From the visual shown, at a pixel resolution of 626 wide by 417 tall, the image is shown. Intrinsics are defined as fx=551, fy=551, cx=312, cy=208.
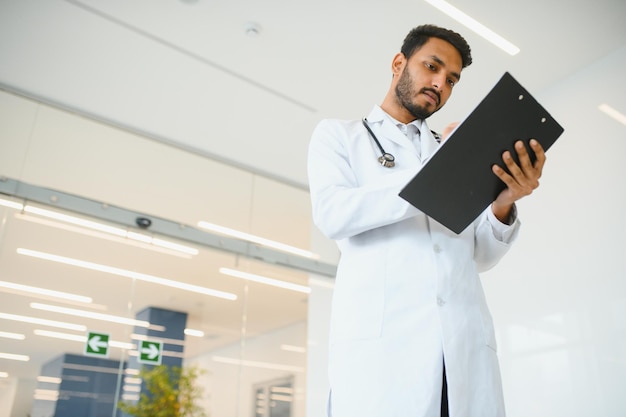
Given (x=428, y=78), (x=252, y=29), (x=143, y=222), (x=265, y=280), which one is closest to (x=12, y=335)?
(x=143, y=222)

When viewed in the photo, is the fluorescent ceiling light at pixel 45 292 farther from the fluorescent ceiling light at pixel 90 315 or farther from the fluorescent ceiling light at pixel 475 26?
→ the fluorescent ceiling light at pixel 475 26

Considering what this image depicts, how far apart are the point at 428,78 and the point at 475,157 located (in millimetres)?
465

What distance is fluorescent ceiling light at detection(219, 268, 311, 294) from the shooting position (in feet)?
16.3

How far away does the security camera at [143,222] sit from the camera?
4629 mm

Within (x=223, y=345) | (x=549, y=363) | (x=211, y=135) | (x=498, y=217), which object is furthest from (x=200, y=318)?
(x=498, y=217)

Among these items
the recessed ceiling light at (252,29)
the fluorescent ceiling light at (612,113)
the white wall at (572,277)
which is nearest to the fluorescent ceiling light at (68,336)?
the recessed ceiling light at (252,29)

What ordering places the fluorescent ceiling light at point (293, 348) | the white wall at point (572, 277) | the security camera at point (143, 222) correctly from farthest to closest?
1. the fluorescent ceiling light at point (293, 348)
2. the security camera at point (143, 222)
3. the white wall at point (572, 277)

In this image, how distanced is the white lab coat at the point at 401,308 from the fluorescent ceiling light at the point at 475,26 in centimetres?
261

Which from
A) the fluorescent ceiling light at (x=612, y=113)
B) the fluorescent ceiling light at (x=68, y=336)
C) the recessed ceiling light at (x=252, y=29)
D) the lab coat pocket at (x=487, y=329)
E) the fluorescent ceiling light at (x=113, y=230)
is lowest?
the lab coat pocket at (x=487, y=329)

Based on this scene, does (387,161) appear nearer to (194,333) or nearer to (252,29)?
(252,29)

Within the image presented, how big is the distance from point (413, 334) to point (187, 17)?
316 cm

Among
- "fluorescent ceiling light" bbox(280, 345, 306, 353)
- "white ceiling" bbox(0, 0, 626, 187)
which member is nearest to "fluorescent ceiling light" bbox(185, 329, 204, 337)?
"fluorescent ceiling light" bbox(280, 345, 306, 353)

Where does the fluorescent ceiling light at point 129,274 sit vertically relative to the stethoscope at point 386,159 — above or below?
above

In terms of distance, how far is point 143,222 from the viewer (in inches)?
183
